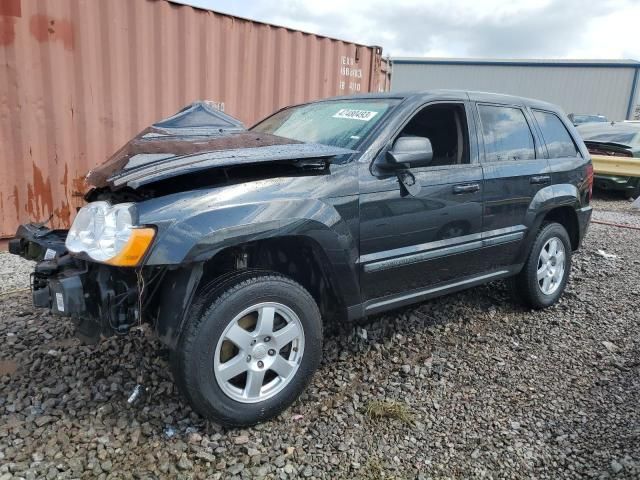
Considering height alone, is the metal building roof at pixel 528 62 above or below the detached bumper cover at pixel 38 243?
above

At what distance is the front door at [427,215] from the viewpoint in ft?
9.59

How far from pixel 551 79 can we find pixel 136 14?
3155 cm

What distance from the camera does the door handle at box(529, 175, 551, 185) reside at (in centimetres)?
388

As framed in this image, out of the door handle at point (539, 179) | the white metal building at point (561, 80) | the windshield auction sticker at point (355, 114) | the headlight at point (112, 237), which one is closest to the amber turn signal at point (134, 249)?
the headlight at point (112, 237)

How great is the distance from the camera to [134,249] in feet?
7.19

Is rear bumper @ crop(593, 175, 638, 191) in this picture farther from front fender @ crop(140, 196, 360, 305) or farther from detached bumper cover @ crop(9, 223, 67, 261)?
detached bumper cover @ crop(9, 223, 67, 261)

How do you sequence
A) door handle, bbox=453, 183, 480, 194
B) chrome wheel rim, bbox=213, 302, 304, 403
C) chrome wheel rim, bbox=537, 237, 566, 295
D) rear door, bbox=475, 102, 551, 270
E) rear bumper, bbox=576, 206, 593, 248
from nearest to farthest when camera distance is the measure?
1. chrome wheel rim, bbox=213, 302, 304, 403
2. door handle, bbox=453, 183, 480, 194
3. rear door, bbox=475, 102, 551, 270
4. chrome wheel rim, bbox=537, 237, 566, 295
5. rear bumper, bbox=576, 206, 593, 248

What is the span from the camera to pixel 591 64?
30.5 meters

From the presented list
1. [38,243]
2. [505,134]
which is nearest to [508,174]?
[505,134]

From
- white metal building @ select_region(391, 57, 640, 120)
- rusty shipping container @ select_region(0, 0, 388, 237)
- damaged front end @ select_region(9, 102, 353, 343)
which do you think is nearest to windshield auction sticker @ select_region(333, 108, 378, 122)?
damaged front end @ select_region(9, 102, 353, 343)

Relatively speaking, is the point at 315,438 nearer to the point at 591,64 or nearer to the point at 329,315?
the point at 329,315

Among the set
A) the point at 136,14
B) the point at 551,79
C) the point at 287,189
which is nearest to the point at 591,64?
the point at 551,79

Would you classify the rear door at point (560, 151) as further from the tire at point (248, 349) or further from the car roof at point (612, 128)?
the car roof at point (612, 128)

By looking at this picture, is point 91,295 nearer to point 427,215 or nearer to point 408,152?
point 408,152
